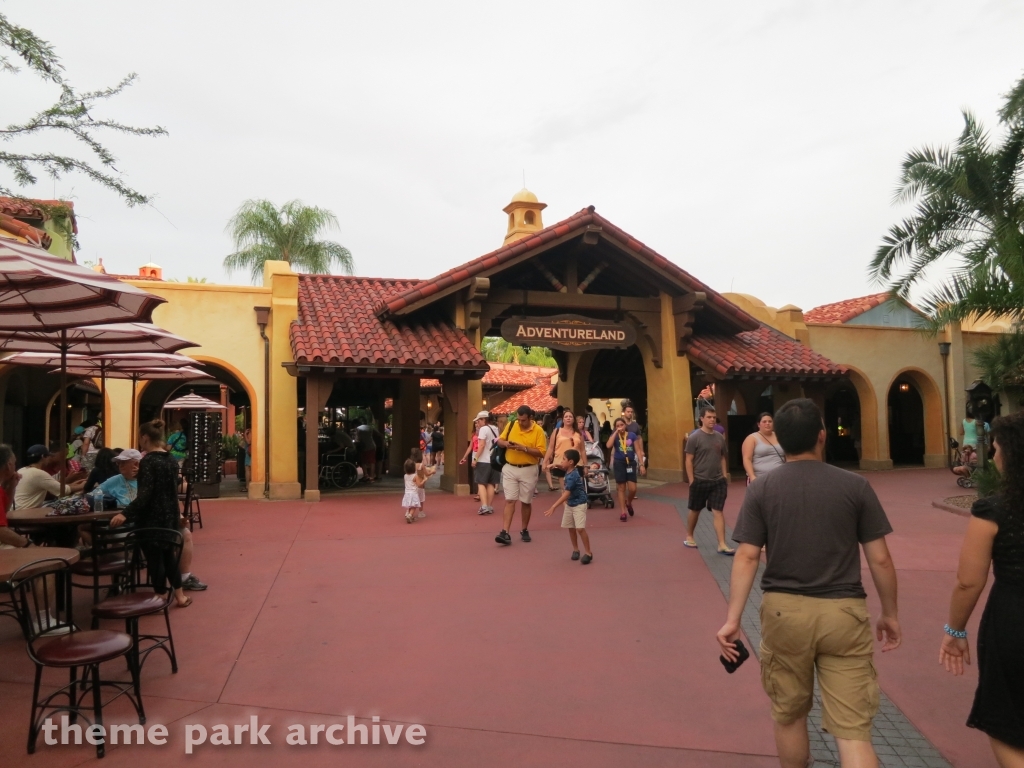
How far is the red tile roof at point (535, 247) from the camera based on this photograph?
14.4 m

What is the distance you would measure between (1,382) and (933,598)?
16.0 metres

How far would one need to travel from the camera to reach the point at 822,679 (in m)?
3.07

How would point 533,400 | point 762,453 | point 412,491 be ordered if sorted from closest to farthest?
point 762,453
point 412,491
point 533,400

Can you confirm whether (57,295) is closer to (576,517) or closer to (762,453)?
(576,517)

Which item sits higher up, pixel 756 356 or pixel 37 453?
pixel 756 356

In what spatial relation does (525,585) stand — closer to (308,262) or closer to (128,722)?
(128,722)

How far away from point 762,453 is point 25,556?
20.7 ft

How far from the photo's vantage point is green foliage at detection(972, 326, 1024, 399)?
14469 millimetres

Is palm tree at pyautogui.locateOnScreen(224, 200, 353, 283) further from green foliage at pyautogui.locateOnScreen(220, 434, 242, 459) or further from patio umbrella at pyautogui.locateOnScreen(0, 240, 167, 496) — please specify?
patio umbrella at pyautogui.locateOnScreen(0, 240, 167, 496)

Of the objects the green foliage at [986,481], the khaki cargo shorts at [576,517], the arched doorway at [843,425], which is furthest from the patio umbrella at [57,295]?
the arched doorway at [843,425]

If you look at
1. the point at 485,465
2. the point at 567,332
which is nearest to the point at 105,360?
the point at 485,465

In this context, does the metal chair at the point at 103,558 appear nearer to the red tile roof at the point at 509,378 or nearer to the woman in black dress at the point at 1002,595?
the woman in black dress at the point at 1002,595

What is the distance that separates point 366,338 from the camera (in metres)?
Answer: 14.2

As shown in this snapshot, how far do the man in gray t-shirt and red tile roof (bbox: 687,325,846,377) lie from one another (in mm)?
12962
